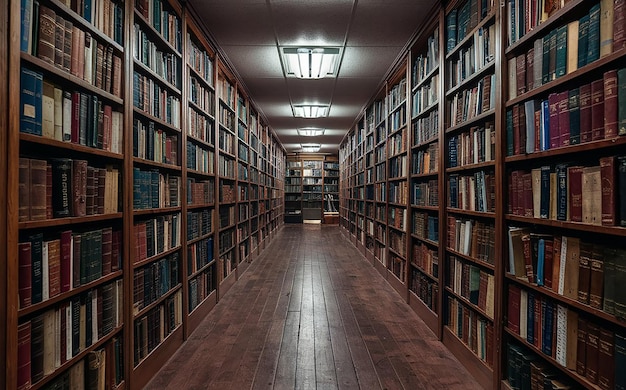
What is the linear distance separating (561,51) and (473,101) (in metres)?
0.88

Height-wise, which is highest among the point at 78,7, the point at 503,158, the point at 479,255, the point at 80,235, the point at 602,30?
the point at 78,7

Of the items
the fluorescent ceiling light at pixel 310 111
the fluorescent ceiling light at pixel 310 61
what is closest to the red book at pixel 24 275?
the fluorescent ceiling light at pixel 310 61

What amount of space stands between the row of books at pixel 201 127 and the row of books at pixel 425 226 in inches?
85.7

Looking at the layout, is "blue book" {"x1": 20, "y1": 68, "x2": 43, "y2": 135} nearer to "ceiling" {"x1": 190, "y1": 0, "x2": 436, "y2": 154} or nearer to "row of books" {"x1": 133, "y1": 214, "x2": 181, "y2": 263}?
"row of books" {"x1": 133, "y1": 214, "x2": 181, "y2": 263}

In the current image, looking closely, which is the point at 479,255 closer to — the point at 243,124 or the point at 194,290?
the point at 194,290

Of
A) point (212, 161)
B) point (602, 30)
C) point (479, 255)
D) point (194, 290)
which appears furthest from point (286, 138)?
point (602, 30)

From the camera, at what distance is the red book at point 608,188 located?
1294 mm

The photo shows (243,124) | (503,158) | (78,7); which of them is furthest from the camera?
(243,124)

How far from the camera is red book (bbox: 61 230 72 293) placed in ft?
4.94

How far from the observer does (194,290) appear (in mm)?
3178

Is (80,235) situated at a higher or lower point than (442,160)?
lower

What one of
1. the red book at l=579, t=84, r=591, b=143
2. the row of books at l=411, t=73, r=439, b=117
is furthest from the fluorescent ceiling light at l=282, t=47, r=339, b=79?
the red book at l=579, t=84, r=591, b=143

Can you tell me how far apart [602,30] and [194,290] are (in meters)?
3.11

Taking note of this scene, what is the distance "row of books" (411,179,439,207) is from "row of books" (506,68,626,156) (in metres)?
1.19
